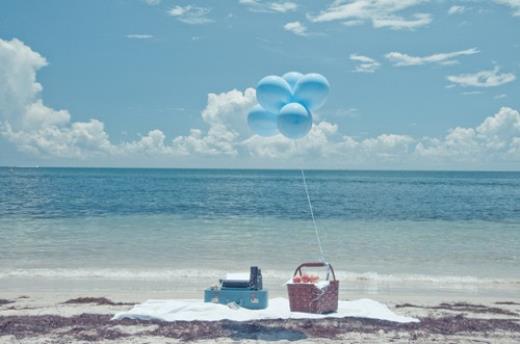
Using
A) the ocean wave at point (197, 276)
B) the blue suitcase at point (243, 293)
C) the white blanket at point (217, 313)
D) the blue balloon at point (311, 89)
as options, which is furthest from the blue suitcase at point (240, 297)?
the ocean wave at point (197, 276)

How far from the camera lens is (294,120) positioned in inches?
316

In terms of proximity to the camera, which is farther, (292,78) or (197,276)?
(197,276)

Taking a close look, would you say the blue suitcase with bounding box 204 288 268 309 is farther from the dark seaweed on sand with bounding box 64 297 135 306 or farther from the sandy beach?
the dark seaweed on sand with bounding box 64 297 135 306

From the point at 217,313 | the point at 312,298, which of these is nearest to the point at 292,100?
the point at 312,298

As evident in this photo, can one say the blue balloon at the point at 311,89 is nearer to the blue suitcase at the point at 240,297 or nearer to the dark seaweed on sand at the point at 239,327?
the blue suitcase at the point at 240,297

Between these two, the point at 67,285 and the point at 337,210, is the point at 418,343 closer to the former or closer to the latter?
the point at 67,285

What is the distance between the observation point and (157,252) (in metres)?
16.9

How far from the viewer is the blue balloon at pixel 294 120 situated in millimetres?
8000

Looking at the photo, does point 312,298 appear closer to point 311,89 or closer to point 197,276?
point 311,89

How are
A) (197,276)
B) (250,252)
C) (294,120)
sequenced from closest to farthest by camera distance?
(294,120) → (197,276) → (250,252)

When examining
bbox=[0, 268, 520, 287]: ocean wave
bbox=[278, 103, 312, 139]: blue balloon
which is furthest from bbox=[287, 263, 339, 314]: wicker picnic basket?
bbox=[0, 268, 520, 287]: ocean wave

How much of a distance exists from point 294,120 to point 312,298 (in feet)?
9.12

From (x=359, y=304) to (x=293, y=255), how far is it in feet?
25.1

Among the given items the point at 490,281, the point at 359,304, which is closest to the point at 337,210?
the point at 490,281
